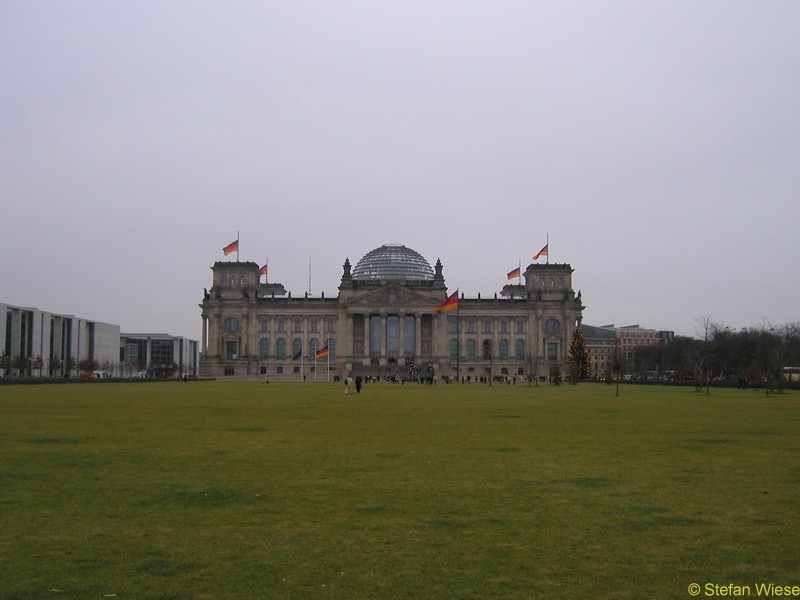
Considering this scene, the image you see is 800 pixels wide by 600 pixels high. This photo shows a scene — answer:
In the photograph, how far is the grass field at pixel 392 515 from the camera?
1047 cm

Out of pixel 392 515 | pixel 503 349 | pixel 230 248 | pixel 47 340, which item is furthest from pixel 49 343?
pixel 392 515

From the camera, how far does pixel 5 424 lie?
31078 millimetres

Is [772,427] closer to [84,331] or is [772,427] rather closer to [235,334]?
[235,334]

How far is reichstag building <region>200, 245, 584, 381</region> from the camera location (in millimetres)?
165250

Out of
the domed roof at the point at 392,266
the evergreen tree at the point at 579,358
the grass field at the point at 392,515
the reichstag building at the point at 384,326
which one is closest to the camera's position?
the grass field at the point at 392,515

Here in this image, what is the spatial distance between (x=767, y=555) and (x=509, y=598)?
3928mm

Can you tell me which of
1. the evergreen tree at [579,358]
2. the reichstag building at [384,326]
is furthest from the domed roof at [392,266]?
the evergreen tree at [579,358]

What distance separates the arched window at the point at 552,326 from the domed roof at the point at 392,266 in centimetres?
2508

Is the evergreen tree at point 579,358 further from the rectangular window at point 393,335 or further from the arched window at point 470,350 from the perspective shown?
the rectangular window at point 393,335

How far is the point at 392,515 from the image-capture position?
553 inches

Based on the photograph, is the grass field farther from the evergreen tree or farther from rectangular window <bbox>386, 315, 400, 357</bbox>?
rectangular window <bbox>386, 315, 400, 357</bbox>

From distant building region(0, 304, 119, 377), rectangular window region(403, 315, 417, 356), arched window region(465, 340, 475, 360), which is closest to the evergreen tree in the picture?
arched window region(465, 340, 475, 360)

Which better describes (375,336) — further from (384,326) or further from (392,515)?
(392,515)

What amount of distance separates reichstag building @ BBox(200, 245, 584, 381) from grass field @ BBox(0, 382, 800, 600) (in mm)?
138424
